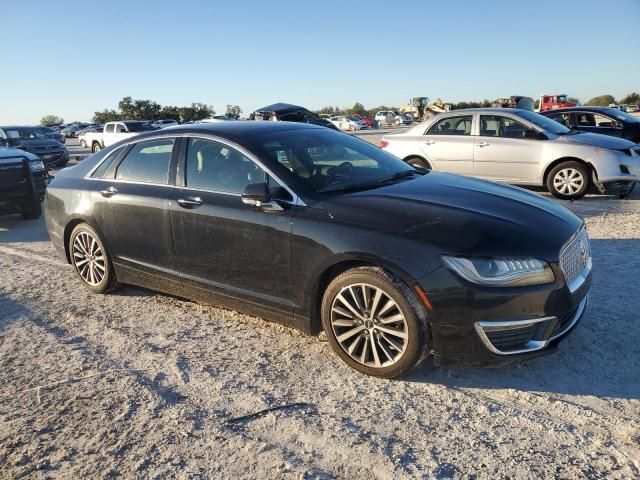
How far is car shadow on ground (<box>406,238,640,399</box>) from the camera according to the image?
3107mm

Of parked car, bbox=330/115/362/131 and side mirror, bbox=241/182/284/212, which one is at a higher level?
side mirror, bbox=241/182/284/212

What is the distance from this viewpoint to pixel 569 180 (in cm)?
868

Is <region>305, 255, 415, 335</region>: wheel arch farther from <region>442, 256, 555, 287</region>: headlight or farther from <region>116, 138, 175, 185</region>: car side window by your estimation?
<region>116, 138, 175, 185</region>: car side window

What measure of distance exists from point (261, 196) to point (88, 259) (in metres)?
2.43

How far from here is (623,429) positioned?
268 centimetres

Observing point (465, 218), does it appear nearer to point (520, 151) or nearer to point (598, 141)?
point (520, 151)

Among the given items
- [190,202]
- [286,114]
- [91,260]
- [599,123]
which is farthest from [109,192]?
[286,114]

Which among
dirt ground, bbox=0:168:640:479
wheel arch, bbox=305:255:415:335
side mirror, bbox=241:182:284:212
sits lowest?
dirt ground, bbox=0:168:640:479

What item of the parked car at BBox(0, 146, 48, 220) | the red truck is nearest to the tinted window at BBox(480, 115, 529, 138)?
the parked car at BBox(0, 146, 48, 220)

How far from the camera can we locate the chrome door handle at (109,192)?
472 cm

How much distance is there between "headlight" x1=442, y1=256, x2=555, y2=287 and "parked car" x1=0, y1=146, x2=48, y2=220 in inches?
302

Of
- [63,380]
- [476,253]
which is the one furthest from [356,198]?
[63,380]

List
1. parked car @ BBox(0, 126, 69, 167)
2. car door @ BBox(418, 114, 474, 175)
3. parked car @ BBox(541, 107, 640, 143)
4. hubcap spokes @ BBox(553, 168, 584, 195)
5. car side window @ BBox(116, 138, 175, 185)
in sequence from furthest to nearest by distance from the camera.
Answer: parked car @ BBox(0, 126, 69, 167), parked car @ BBox(541, 107, 640, 143), car door @ BBox(418, 114, 474, 175), hubcap spokes @ BBox(553, 168, 584, 195), car side window @ BBox(116, 138, 175, 185)

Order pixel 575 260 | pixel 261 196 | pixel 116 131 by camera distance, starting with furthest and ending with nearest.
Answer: pixel 116 131 → pixel 261 196 → pixel 575 260
